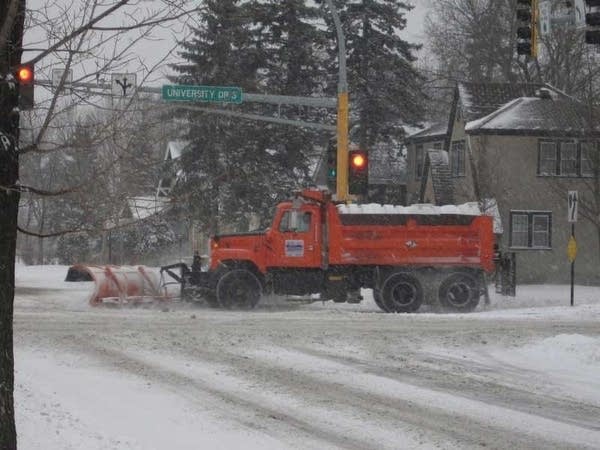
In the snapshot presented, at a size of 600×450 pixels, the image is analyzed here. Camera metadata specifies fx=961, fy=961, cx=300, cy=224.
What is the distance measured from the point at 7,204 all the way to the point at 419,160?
4390 centimetres

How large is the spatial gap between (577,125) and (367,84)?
14751 millimetres

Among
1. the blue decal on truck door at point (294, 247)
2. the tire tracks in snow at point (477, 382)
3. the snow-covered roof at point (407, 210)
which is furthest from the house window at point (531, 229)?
the tire tracks in snow at point (477, 382)

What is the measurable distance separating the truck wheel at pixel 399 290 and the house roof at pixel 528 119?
13.9 metres

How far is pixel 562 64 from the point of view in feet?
176

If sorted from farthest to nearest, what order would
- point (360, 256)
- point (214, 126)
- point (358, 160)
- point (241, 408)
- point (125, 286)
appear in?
1. point (214, 126)
2. point (125, 286)
3. point (360, 256)
4. point (358, 160)
5. point (241, 408)

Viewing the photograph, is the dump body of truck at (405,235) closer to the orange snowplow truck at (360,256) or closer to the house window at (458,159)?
the orange snowplow truck at (360,256)

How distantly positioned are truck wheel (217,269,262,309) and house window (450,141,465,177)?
19.6 m

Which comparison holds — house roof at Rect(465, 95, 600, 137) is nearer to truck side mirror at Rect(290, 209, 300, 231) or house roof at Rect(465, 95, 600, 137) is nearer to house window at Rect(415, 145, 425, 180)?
house window at Rect(415, 145, 425, 180)

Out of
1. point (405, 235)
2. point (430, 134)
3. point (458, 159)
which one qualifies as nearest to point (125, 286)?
point (405, 235)

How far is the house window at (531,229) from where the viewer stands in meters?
38.1

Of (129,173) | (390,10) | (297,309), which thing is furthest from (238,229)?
(129,173)

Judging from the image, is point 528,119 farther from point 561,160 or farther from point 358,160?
point 358,160

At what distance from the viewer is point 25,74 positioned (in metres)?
6.44

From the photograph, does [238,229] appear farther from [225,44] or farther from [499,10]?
[499,10]
